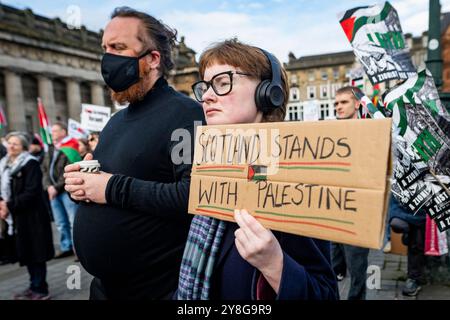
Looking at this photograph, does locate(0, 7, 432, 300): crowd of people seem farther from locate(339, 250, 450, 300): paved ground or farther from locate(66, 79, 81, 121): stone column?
locate(66, 79, 81, 121): stone column

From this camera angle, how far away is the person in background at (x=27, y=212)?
4.38 meters

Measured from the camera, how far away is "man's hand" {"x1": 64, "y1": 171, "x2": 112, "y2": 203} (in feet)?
5.41

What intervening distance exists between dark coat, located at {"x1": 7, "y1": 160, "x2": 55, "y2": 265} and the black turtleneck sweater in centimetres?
311

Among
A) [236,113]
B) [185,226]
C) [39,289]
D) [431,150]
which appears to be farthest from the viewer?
[39,289]

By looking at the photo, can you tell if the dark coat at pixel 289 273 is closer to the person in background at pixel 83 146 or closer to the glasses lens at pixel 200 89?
the glasses lens at pixel 200 89

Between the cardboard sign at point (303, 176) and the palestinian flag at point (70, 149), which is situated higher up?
the palestinian flag at point (70, 149)

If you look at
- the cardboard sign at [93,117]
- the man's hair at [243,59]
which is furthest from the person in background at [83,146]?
the man's hair at [243,59]

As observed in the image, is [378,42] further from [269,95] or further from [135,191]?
[135,191]

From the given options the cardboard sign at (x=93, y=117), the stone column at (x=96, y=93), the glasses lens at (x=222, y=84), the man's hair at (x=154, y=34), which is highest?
the stone column at (x=96, y=93)
